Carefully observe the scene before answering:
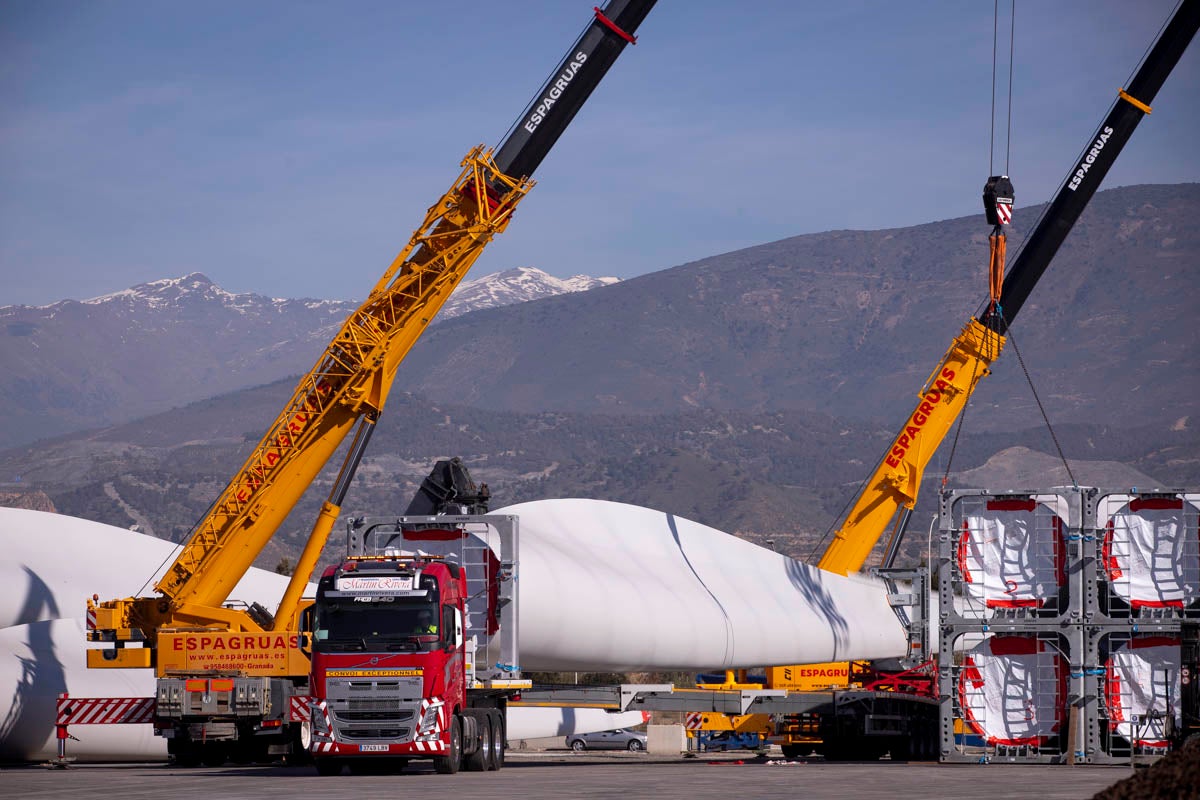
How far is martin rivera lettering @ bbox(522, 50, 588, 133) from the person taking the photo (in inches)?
1153

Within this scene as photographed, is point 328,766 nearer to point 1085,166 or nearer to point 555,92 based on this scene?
point 555,92

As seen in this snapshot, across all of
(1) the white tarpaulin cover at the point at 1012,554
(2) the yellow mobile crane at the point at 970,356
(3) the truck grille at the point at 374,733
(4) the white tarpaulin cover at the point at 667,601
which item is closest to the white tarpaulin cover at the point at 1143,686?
(1) the white tarpaulin cover at the point at 1012,554

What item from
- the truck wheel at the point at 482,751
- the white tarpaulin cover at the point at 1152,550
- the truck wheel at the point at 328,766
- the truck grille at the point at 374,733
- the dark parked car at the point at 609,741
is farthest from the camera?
the dark parked car at the point at 609,741

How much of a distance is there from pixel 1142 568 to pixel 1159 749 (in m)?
2.85

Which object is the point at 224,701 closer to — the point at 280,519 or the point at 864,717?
the point at 280,519

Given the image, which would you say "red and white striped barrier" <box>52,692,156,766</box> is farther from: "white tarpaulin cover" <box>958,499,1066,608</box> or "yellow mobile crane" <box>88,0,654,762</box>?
"white tarpaulin cover" <box>958,499,1066,608</box>

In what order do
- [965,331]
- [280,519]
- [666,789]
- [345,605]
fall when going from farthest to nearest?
[965,331] → [280,519] → [345,605] → [666,789]

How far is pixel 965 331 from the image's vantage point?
36875 mm

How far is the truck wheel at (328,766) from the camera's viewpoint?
24.2 metres

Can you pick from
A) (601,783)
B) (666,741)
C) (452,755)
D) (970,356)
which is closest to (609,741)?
(666,741)

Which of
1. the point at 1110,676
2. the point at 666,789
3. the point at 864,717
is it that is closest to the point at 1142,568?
the point at 1110,676

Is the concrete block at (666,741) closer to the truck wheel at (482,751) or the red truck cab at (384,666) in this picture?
the truck wheel at (482,751)

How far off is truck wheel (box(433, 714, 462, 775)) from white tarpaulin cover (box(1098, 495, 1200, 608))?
34.6 ft

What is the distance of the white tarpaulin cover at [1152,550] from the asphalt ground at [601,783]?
9.66 feet
